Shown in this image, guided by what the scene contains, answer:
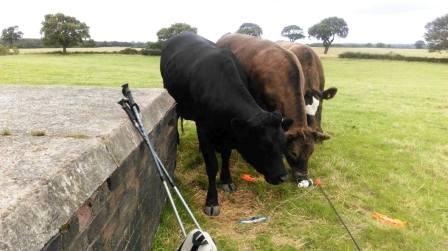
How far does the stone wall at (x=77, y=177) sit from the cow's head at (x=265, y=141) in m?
0.99

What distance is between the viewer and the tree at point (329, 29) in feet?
346

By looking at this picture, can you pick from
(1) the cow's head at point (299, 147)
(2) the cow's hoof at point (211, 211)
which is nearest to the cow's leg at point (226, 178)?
(2) the cow's hoof at point (211, 211)

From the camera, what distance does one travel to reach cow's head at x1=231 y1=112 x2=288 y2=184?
4645 mm

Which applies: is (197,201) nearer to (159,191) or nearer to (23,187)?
(159,191)

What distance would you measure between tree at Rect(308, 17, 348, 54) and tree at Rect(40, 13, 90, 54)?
58553mm

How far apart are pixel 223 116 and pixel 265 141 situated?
63 cm

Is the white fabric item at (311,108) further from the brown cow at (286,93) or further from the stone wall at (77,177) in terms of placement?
the stone wall at (77,177)

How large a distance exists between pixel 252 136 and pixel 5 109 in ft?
8.58

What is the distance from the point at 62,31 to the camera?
72.2 meters

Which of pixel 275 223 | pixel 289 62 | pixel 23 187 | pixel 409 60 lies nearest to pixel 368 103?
pixel 289 62

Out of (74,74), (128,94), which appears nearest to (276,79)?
(128,94)

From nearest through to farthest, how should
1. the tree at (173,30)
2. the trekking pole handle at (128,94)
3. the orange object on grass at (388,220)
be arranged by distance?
1. the trekking pole handle at (128,94)
2. the orange object on grass at (388,220)
3. the tree at (173,30)

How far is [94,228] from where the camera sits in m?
2.44

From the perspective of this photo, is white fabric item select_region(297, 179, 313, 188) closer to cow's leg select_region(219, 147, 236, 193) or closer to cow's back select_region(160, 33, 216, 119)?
cow's leg select_region(219, 147, 236, 193)
